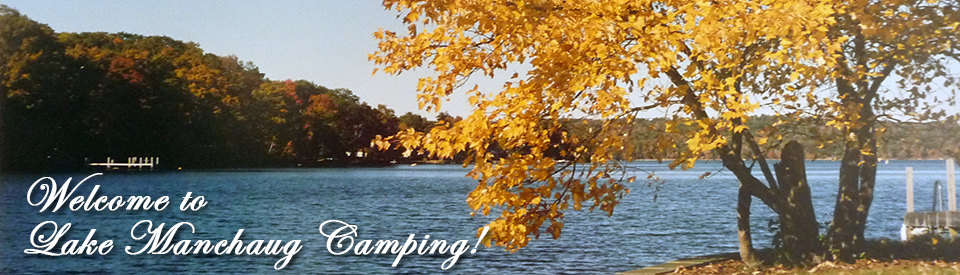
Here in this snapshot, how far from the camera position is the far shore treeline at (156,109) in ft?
144

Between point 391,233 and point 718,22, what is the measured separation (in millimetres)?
17555

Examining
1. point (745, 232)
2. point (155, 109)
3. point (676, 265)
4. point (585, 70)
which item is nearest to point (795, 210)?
point (745, 232)

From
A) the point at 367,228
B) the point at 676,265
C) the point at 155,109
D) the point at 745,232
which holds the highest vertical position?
the point at 155,109

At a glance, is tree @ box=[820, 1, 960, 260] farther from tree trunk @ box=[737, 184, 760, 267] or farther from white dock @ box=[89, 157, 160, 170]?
white dock @ box=[89, 157, 160, 170]

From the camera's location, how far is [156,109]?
52000mm

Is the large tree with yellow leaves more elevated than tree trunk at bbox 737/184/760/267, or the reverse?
the large tree with yellow leaves

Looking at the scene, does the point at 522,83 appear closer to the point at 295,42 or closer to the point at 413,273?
the point at 413,273

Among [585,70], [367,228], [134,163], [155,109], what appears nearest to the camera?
[585,70]

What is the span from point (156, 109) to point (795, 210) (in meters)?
48.4

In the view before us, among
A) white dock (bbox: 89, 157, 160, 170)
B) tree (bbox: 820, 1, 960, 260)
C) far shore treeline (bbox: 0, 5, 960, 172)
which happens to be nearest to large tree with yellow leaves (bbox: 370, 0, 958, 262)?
tree (bbox: 820, 1, 960, 260)

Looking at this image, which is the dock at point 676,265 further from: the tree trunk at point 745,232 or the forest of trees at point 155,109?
the forest of trees at point 155,109

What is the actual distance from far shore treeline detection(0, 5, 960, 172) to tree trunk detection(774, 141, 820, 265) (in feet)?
79.0

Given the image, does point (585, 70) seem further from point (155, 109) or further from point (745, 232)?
point (155, 109)

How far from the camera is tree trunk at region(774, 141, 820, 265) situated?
9.35 m
